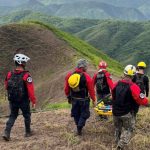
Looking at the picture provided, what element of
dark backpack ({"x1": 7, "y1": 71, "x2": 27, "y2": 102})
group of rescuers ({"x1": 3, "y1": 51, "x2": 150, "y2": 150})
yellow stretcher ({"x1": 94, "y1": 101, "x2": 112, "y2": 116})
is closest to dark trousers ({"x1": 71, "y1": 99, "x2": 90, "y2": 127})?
group of rescuers ({"x1": 3, "y1": 51, "x2": 150, "y2": 150})

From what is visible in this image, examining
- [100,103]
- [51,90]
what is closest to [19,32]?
[51,90]

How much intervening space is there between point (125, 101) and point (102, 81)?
344 cm

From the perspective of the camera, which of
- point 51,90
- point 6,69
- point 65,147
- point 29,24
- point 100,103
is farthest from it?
point 29,24

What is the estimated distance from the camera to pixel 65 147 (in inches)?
408

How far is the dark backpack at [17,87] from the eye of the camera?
1083 centimetres

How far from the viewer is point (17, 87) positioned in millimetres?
10828

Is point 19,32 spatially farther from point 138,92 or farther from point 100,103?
point 138,92

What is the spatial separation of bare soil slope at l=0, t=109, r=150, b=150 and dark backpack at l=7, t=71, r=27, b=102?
138 centimetres

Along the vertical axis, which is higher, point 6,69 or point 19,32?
point 19,32

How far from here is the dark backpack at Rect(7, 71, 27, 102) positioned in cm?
1083

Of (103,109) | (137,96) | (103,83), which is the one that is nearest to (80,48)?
(103,83)

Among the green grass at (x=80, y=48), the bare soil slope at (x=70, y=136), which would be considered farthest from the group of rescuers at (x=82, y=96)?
the green grass at (x=80, y=48)

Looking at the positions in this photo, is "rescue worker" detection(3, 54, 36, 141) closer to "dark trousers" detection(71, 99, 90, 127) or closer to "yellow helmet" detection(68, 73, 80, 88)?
"yellow helmet" detection(68, 73, 80, 88)

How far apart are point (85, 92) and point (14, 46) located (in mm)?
33116
